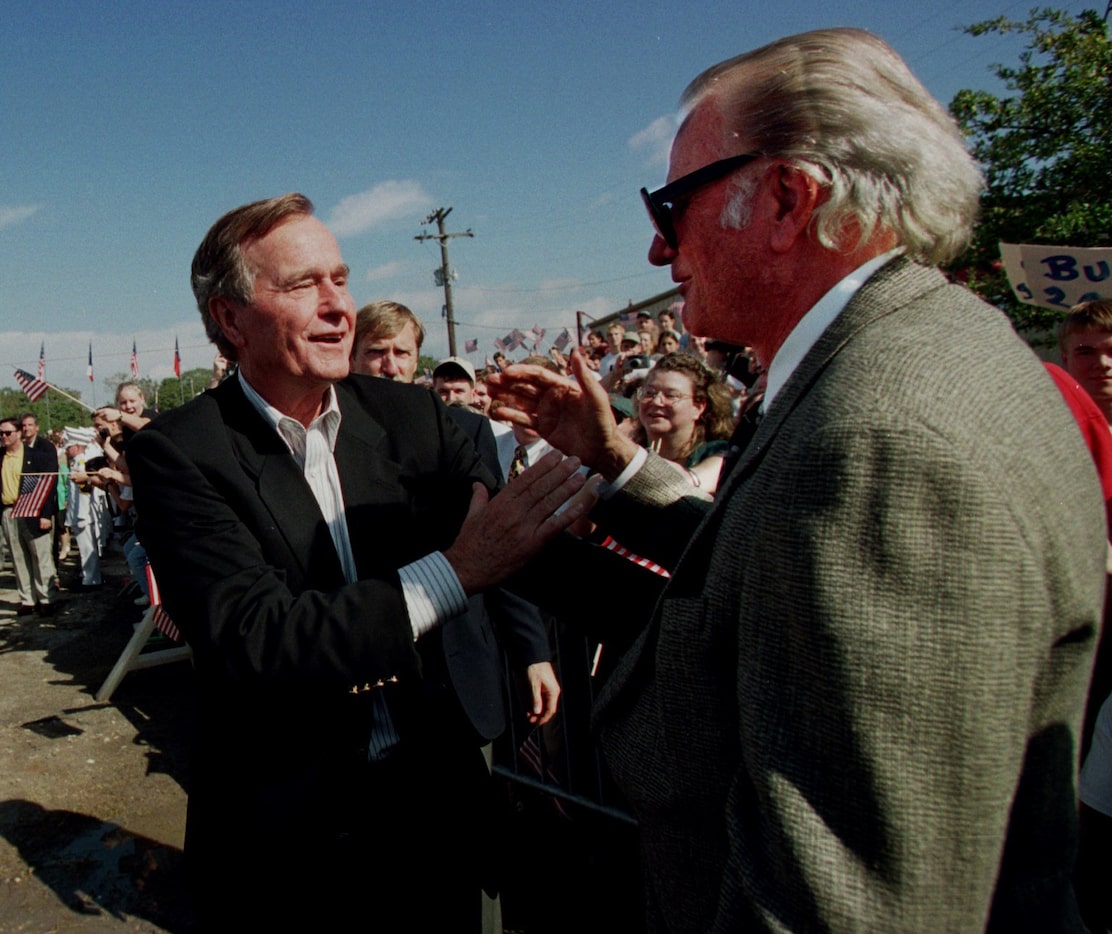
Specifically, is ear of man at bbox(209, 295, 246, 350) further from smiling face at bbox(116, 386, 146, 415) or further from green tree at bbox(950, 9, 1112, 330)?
green tree at bbox(950, 9, 1112, 330)

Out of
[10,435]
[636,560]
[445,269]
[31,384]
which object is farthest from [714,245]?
[445,269]

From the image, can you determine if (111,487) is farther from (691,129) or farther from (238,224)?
(691,129)

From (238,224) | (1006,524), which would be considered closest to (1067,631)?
(1006,524)

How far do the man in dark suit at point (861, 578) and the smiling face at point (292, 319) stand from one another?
40.3 inches

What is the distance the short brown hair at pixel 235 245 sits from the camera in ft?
6.48

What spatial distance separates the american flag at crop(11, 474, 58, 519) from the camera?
32.5 feet

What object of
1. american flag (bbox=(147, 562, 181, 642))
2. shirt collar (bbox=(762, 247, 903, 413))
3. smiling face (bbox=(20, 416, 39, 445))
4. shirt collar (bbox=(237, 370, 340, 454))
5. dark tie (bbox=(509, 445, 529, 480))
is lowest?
american flag (bbox=(147, 562, 181, 642))

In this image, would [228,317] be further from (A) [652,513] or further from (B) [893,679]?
(B) [893,679]

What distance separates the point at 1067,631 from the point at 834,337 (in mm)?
483

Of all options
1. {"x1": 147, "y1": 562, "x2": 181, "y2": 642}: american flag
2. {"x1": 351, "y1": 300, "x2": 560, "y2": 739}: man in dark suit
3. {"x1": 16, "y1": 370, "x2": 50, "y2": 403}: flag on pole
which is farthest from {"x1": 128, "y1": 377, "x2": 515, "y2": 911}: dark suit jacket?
{"x1": 16, "y1": 370, "x2": 50, "y2": 403}: flag on pole

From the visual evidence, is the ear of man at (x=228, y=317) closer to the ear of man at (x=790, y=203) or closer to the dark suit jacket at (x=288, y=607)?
the dark suit jacket at (x=288, y=607)

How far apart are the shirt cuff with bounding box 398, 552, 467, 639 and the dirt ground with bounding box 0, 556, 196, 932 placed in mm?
2759

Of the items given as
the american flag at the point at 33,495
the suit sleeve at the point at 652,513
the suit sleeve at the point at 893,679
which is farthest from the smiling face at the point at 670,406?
the american flag at the point at 33,495

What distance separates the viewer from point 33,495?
33.0ft
